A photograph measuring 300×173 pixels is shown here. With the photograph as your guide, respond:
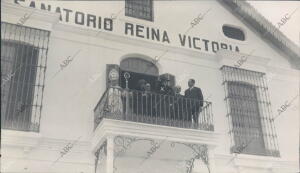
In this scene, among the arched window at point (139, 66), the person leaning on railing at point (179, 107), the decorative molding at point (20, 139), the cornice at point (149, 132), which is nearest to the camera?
the decorative molding at point (20, 139)

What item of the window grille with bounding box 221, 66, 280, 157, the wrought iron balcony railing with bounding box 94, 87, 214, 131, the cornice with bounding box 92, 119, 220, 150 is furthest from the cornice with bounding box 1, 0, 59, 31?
the window grille with bounding box 221, 66, 280, 157

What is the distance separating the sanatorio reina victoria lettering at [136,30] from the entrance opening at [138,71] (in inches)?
29.9

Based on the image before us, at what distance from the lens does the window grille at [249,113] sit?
11961mm

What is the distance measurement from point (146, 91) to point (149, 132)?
3.40 feet

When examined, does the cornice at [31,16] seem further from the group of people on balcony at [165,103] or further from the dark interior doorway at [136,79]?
the group of people on balcony at [165,103]

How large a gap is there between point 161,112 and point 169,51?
2607mm

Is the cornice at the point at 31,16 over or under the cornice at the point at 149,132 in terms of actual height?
over

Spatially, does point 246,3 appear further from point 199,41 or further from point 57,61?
point 57,61

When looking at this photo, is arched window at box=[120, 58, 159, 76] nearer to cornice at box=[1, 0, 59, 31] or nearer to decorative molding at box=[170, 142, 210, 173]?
cornice at box=[1, 0, 59, 31]

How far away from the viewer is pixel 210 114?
1168 centimetres

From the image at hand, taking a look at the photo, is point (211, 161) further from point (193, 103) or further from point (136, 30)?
point (136, 30)

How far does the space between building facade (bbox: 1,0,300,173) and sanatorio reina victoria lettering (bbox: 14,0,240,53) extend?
0.11 ft

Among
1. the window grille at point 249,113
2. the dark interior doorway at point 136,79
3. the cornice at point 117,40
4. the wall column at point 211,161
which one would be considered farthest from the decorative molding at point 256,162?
the cornice at point 117,40

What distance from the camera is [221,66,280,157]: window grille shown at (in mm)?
11961
